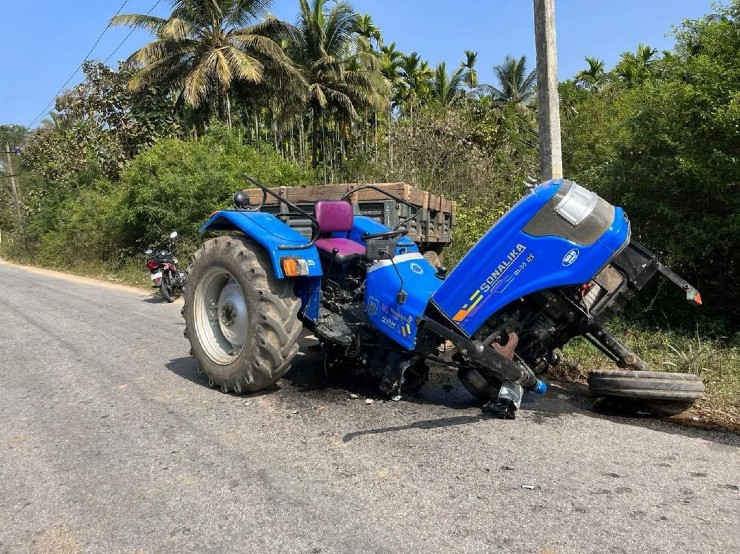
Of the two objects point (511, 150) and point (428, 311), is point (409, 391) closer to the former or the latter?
point (428, 311)

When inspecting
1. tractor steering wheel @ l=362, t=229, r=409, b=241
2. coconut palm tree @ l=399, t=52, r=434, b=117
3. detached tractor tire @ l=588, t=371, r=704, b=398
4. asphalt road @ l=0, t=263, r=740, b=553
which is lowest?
asphalt road @ l=0, t=263, r=740, b=553

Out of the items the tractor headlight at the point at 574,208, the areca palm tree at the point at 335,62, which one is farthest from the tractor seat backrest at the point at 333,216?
the areca palm tree at the point at 335,62

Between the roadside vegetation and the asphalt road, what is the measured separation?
4.88 feet

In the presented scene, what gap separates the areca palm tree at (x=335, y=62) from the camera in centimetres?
2639

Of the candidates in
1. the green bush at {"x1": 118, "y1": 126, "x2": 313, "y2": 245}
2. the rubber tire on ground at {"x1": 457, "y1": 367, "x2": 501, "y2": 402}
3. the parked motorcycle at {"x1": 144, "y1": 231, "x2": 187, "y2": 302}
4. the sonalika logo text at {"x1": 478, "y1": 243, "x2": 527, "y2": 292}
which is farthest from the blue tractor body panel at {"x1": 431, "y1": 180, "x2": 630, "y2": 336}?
the green bush at {"x1": 118, "y1": 126, "x2": 313, "y2": 245}

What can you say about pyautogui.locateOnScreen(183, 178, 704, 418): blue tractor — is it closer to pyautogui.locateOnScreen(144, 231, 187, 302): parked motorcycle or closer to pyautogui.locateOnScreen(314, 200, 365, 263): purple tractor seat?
pyautogui.locateOnScreen(314, 200, 365, 263): purple tractor seat

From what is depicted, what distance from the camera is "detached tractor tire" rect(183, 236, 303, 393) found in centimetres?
436

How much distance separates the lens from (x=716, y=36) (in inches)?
243

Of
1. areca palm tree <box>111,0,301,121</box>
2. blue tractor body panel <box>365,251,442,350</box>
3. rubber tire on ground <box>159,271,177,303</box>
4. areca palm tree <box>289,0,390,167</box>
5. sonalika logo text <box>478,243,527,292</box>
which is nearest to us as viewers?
sonalika logo text <box>478,243,527,292</box>

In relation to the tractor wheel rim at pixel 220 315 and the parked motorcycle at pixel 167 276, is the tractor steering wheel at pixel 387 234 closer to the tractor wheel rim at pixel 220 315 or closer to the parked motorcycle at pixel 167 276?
the tractor wheel rim at pixel 220 315

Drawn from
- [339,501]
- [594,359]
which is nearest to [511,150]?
[594,359]

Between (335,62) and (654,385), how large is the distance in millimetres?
25442

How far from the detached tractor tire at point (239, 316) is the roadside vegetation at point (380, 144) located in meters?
2.68

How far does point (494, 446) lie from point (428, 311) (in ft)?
3.12
